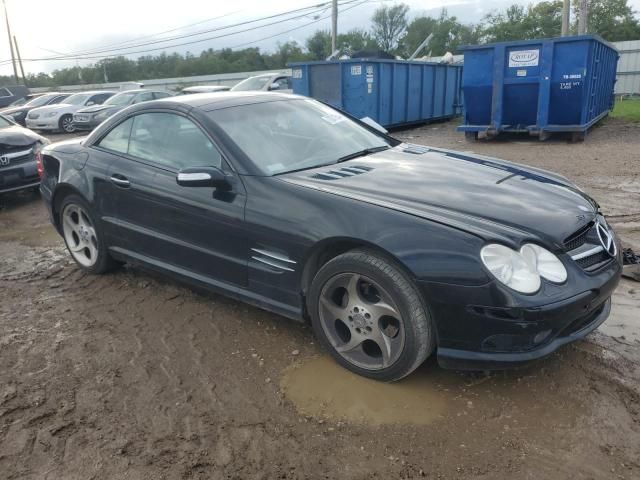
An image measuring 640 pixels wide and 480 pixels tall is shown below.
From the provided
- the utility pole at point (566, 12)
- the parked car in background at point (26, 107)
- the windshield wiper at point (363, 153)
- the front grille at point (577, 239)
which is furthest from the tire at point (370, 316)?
the utility pole at point (566, 12)

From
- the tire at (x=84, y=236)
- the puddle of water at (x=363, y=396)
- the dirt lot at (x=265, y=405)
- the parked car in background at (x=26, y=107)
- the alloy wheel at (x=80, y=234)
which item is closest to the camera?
the dirt lot at (x=265, y=405)

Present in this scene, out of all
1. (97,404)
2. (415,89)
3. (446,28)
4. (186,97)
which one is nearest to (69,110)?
(415,89)

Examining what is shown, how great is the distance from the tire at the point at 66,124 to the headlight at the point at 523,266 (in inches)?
780

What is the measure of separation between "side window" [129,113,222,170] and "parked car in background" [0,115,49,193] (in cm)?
423

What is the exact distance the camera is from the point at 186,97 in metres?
4.12

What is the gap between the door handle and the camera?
3.96m

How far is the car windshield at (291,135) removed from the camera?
3.49 m

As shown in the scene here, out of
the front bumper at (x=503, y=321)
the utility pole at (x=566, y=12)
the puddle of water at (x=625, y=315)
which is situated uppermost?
the utility pole at (x=566, y=12)

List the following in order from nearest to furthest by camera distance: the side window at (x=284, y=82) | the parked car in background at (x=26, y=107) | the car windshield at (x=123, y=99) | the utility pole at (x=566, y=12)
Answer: the side window at (x=284, y=82)
the car windshield at (x=123, y=99)
the utility pole at (x=566, y=12)
the parked car in background at (x=26, y=107)

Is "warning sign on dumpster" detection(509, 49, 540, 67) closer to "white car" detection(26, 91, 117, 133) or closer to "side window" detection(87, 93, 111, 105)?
"white car" detection(26, 91, 117, 133)

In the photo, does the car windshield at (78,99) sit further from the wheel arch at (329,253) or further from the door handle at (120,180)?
the wheel arch at (329,253)

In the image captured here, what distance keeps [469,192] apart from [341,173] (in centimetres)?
78

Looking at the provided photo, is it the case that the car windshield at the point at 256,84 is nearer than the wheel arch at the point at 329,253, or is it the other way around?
the wheel arch at the point at 329,253

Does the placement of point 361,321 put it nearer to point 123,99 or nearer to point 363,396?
point 363,396
